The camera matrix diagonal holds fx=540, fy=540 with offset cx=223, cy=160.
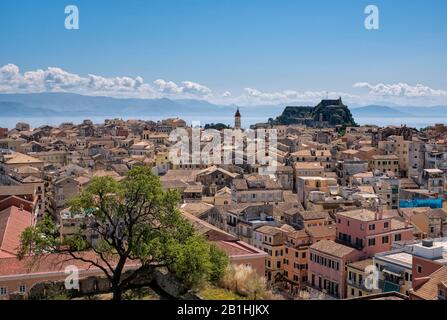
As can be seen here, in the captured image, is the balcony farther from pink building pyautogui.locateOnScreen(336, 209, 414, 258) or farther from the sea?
the sea

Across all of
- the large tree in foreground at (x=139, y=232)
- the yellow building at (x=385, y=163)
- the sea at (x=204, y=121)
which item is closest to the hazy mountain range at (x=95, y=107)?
the sea at (x=204, y=121)

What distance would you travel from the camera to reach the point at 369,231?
27.0 metres

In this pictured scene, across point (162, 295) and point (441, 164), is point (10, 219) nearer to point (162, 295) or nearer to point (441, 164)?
point (162, 295)

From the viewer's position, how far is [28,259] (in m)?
18.5

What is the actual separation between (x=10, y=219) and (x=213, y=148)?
38233 mm

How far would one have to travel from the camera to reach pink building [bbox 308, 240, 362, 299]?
26000mm

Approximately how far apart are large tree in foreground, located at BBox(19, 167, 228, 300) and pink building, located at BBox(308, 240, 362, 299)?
15230 mm

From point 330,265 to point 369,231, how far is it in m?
2.61

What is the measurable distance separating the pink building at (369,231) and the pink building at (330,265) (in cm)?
73

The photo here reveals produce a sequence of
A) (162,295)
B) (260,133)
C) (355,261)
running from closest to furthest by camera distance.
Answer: (162,295) → (355,261) → (260,133)

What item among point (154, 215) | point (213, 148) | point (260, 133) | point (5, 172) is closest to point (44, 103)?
point (260, 133)

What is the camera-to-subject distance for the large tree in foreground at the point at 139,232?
1117 centimetres

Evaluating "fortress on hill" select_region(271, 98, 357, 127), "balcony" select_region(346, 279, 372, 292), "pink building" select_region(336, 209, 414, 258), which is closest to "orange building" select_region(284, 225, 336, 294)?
"pink building" select_region(336, 209, 414, 258)

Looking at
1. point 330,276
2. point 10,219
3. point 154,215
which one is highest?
point 154,215
